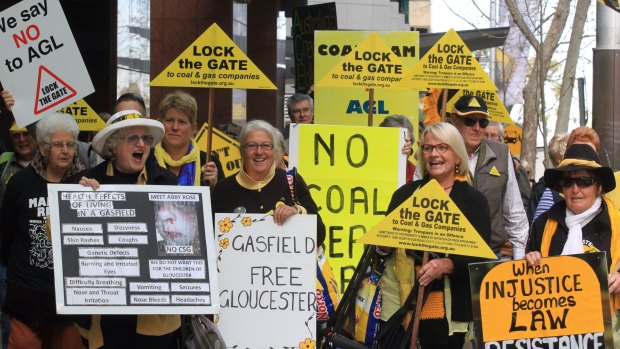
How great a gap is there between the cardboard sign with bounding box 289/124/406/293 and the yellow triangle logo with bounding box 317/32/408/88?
4.04 feet

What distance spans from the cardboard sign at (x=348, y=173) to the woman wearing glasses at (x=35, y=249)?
217 centimetres

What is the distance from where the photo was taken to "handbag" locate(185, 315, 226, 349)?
273 inches

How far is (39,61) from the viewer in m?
8.82

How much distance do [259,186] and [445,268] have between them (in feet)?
4.55

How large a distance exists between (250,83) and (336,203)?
3.65 feet

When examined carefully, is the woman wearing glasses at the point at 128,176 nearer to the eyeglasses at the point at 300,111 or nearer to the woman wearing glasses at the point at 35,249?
the woman wearing glasses at the point at 35,249

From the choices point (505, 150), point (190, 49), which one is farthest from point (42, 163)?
point (505, 150)

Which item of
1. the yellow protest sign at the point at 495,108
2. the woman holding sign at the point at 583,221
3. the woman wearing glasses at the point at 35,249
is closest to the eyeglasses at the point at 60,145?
the woman wearing glasses at the point at 35,249

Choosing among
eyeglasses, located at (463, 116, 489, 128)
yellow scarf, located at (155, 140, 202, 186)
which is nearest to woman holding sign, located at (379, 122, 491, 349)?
eyeglasses, located at (463, 116, 489, 128)

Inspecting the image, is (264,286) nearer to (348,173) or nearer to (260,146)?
(260,146)

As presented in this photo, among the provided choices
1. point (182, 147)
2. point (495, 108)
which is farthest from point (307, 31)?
point (182, 147)

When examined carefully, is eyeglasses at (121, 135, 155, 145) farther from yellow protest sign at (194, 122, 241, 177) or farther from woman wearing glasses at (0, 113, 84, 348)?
yellow protest sign at (194, 122, 241, 177)

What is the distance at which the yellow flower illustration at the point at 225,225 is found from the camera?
7.46 meters

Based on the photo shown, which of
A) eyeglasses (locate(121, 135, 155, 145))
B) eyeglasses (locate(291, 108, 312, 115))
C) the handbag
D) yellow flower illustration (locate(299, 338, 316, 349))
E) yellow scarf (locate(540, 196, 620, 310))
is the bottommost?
yellow flower illustration (locate(299, 338, 316, 349))
